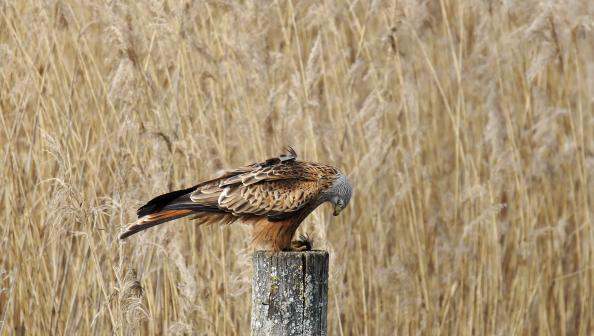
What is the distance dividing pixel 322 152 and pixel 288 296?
6.62ft

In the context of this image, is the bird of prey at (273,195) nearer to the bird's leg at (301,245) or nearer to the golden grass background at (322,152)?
the bird's leg at (301,245)

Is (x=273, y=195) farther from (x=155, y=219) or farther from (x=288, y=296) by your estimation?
(x=288, y=296)

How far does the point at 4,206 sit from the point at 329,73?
181 cm

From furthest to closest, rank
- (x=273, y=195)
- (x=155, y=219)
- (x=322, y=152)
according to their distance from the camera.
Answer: (x=322, y=152)
(x=273, y=195)
(x=155, y=219)

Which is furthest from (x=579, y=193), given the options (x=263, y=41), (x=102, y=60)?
(x=102, y=60)

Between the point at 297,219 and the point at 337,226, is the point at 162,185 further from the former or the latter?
the point at 337,226

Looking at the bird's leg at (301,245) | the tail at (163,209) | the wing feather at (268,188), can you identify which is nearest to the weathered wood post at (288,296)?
the tail at (163,209)

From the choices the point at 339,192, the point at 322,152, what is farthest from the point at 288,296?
the point at 322,152

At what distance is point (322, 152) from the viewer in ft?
16.0

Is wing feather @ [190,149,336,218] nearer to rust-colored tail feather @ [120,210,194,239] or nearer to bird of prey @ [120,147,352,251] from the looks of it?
bird of prey @ [120,147,352,251]

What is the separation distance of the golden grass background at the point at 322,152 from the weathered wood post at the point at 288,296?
906 mm

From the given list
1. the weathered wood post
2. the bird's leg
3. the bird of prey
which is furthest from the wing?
the weathered wood post

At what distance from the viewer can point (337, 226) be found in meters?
4.86

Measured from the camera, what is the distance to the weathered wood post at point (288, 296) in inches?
115
